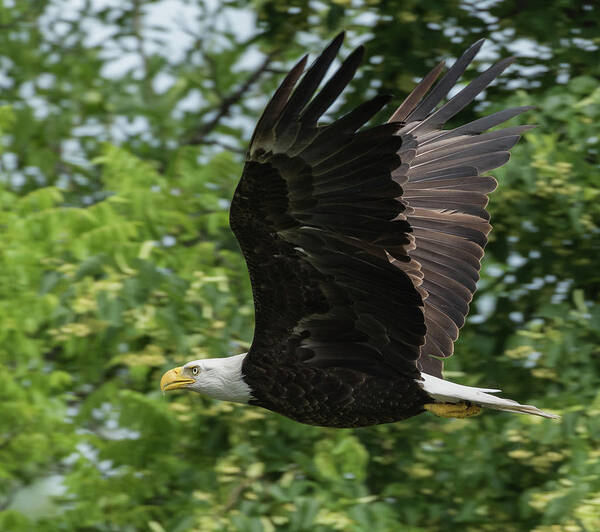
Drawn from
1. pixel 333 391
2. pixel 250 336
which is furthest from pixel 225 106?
pixel 333 391

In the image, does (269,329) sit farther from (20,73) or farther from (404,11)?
(20,73)

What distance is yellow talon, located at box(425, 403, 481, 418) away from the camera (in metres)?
5.11

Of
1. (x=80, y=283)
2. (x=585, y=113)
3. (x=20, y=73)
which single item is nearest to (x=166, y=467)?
(x=80, y=283)

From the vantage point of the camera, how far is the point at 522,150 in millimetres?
6273

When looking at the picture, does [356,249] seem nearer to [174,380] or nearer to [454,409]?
[454,409]

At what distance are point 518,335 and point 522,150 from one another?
1031mm

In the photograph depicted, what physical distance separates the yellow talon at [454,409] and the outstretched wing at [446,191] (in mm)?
322

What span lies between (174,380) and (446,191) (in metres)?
1.63

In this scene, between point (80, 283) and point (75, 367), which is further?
point (75, 367)

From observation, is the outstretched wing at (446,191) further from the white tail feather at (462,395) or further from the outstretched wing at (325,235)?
the outstretched wing at (325,235)

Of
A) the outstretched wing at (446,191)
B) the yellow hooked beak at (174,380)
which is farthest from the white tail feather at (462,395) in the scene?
the yellow hooked beak at (174,380)

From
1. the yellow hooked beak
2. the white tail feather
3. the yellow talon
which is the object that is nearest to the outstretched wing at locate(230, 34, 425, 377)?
the white tail feather

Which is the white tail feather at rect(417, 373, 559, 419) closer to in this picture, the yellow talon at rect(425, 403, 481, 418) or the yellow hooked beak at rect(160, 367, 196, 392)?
the yellow talon at rect(425, 403, 481, 418)

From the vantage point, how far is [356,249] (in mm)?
4438
